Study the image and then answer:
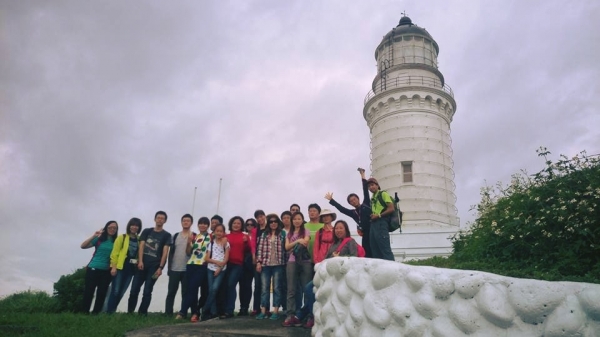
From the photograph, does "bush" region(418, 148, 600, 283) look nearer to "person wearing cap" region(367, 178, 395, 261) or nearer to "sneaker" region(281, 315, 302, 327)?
"person wearing cap" region(367, 178, 395, 261)

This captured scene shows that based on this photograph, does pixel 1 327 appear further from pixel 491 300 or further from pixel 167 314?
pixel 491 300

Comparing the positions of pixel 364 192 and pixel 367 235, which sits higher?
pixel 364 192

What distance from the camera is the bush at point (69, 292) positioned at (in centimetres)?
886

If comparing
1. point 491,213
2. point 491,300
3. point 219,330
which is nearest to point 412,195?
point 491,213

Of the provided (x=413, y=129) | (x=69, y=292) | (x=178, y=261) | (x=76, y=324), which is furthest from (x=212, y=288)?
(x=413, y=129)

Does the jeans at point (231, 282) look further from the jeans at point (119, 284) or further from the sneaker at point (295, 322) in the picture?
the jeans at point (119, 284)

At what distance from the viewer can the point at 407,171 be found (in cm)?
2047

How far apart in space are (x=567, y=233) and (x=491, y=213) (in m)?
2.53

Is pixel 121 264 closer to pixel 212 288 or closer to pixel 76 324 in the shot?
pixel 76 324

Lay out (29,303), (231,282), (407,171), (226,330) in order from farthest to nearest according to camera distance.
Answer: (407,171)
(29,303)
(231,282)
(226,330)

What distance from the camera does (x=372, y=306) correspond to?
4.20 m

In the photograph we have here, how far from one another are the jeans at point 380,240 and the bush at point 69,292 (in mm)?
6048

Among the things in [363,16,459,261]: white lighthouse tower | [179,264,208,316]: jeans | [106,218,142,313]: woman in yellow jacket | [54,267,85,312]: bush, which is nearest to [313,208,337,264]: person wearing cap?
[179,264,208,316]: jeans

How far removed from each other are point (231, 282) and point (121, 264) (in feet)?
6.12
